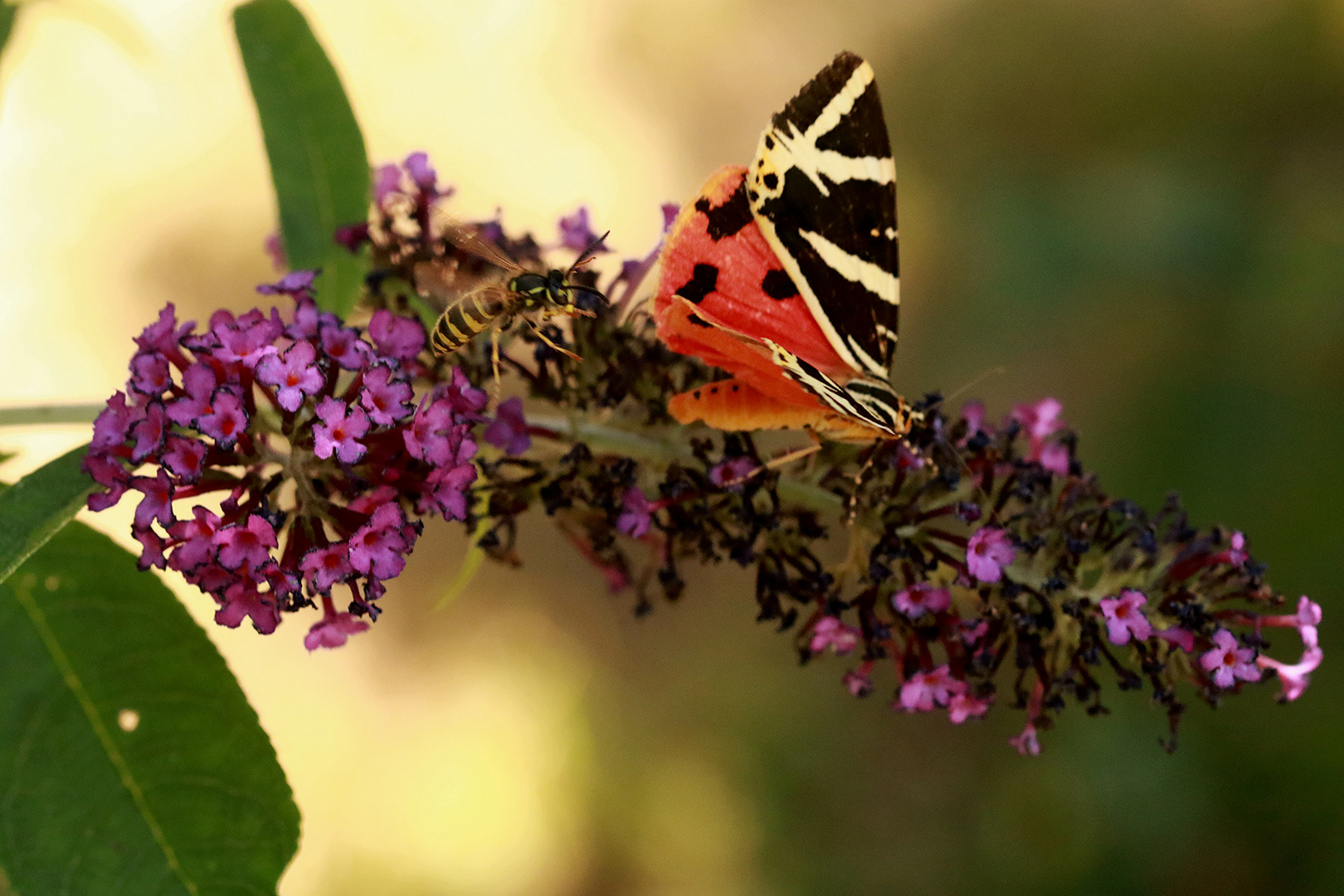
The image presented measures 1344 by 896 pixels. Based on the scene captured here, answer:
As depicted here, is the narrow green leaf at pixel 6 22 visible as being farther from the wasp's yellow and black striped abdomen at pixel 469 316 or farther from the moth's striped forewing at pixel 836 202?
the moth's striped forewing at pixel 836 202

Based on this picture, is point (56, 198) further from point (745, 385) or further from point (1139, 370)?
point (1139, 370)

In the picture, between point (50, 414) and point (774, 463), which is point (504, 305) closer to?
point (774, 463)

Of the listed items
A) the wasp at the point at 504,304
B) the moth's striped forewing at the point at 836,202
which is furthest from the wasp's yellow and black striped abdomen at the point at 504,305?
the moth's striped forewing at the point at 836,202

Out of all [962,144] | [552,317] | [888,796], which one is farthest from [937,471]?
[962,144]

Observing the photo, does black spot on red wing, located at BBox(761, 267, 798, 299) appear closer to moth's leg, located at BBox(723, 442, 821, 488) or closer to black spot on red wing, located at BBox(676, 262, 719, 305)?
black spot on red wing, located at BBox(676, 262, 719, 305)

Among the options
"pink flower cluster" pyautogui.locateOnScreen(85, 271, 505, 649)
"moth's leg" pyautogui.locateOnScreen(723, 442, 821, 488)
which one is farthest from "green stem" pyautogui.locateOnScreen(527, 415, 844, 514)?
"pink flower cluster" pyautogui.locateOnScreen(85, 271, 505, 649)

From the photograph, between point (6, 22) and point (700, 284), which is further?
point (6, 22)

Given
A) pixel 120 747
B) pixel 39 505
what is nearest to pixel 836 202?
pixel 39 505
